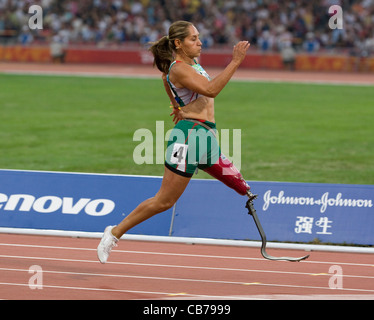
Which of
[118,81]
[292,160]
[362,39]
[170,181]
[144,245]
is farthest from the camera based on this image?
[362,39]

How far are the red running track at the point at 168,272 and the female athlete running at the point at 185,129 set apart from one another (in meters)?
0.46

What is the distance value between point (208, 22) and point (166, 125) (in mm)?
21268

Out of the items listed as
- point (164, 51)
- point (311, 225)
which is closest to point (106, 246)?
point (164, 51)

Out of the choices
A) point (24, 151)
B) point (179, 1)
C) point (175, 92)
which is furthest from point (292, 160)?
point (179, 1)

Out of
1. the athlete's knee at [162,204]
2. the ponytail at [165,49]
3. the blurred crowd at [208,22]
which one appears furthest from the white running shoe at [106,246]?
the blurred crowd at [208,22]

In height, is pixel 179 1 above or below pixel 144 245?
above

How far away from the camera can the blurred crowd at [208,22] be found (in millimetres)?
36594

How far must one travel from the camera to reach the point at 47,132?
57.3 feet

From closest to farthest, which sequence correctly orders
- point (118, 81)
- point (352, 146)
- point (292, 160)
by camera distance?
point (292, 160)
point (352, 146)
point (118, 81)

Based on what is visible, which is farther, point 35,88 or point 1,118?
point 35,88

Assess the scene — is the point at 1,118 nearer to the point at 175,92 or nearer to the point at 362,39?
the point at 175,92

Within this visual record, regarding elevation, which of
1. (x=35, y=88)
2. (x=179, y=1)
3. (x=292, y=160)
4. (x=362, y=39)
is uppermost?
(x=179, y=1)

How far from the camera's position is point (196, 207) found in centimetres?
899

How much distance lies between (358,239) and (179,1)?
33.2 m
